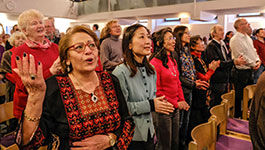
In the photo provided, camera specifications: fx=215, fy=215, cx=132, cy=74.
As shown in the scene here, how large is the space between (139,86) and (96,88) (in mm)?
512

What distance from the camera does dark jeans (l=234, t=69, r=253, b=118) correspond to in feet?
12.7

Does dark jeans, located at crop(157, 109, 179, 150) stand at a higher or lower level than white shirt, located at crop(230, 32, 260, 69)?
lower

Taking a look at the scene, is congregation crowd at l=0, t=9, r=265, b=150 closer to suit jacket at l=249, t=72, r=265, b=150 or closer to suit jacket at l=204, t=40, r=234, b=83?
suit jacket at l=249, t=72, r=265, b=150

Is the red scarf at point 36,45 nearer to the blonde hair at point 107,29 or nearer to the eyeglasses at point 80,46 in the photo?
the eyeglasses at point 80,46

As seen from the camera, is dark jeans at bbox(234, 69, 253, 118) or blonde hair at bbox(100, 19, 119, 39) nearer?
blonde hair at bbox(100, 19, 119, 39)

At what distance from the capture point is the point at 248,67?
3.84m

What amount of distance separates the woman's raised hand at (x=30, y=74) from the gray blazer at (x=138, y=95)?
0.79 metres

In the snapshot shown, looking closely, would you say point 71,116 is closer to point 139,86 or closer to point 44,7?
point 139,86

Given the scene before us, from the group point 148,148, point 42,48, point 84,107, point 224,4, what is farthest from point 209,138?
point 224,4

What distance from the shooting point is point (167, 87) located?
7.86ft

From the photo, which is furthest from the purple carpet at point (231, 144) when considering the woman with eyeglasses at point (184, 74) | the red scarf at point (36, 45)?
the red scarf at point (36, 45)

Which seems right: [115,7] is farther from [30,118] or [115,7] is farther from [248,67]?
[30,118]

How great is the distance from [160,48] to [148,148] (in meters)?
1.18

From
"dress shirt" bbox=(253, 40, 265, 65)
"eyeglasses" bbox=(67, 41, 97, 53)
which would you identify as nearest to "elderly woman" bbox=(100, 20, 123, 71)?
"eyeglasses" bbox=(67, 41, 97, 53)
